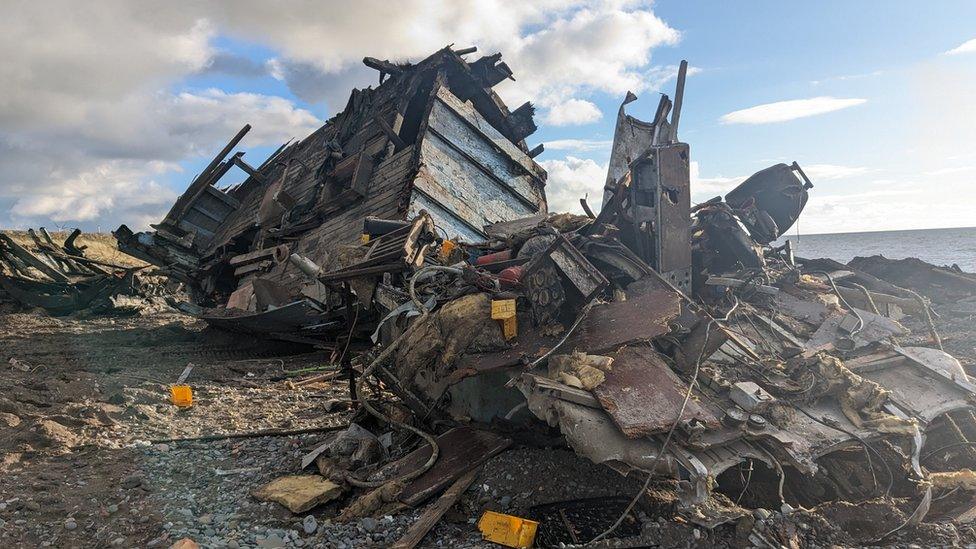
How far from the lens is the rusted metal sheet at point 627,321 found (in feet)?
10.1

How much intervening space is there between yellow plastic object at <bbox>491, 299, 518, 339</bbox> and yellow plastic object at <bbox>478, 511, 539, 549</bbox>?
3.60ft

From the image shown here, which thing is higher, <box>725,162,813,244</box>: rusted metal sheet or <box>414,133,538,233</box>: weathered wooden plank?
<box>414,133,538,233</box>: weathered wooden plank

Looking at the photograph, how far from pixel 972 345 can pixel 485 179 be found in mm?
6995

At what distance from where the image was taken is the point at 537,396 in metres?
3.00

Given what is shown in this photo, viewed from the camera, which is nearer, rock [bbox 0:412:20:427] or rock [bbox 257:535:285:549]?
rock [bbox 257:535:285:549]

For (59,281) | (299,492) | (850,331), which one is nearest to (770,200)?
(850,331)

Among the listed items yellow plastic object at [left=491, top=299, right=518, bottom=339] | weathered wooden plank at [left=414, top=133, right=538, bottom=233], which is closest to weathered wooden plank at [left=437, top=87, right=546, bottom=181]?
weathered wooden plank at [left=414, top=133, right=538, bottom=233]

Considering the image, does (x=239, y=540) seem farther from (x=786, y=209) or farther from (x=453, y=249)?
(x=786, y=209)

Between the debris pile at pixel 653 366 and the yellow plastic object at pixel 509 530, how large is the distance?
16mm

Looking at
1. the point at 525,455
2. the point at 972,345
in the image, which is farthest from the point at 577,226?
the point at 972,345

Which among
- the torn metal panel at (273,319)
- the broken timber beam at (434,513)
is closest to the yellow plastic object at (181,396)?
the torn metal panel at (273,319)

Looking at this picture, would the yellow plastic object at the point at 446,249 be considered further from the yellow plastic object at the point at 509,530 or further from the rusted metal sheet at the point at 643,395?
the yellow plastic object at the point at 509,530

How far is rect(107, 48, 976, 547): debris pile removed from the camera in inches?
114

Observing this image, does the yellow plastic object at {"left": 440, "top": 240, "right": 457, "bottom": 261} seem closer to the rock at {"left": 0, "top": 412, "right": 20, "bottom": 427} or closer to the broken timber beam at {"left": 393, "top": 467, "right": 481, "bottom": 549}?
the broken timber beam at {"left": 393, "top": 467, "right": 481, "bottom": 549}
